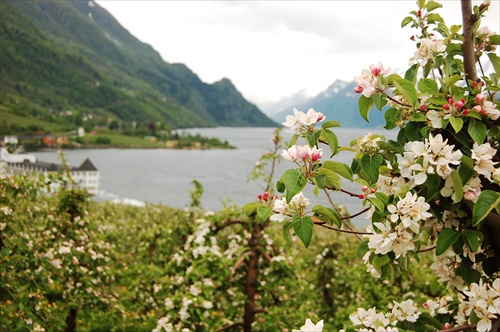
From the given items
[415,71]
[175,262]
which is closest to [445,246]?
A: [415,71]

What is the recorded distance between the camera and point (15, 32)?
189000mm

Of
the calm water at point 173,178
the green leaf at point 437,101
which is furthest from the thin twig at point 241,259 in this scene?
the calm water at point 173,178

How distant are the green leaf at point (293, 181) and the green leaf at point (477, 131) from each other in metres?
0.84

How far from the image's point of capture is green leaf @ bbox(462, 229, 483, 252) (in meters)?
1.91

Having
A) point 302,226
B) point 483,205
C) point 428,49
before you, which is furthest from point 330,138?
point 428,49

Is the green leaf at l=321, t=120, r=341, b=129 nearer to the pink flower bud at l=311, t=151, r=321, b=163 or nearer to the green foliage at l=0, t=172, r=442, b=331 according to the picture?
the pink flower bud at l=311, t=151, r=321, b=163

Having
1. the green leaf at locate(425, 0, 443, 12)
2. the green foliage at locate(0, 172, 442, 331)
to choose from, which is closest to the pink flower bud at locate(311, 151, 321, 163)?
the green leaf at locate(425, 0, 443, 12)

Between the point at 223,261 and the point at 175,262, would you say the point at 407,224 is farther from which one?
the point at 175,262

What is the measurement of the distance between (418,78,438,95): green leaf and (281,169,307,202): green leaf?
2.81 feet

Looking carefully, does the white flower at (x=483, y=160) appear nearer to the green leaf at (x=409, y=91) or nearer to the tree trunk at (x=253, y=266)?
the green leaf at (x=409, y=91)

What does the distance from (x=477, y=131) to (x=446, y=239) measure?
0.52 m

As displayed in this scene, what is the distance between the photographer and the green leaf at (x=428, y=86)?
2131 mm

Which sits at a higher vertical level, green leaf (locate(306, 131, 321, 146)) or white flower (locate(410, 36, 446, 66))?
white flower (locate(410, 36, 446, 66))

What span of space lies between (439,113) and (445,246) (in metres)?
0.62
